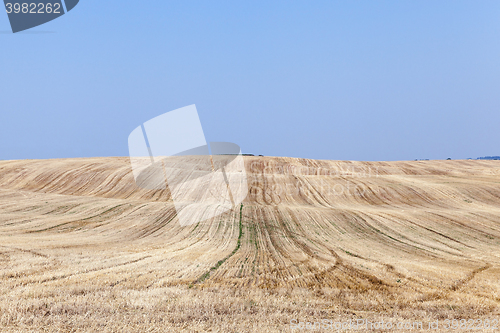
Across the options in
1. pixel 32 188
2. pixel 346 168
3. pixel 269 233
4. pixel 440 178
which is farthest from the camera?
pixel 346 168

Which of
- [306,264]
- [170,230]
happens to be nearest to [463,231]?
[306,264]

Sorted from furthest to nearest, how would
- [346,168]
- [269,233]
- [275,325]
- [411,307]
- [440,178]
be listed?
[346,168], [440,178], [269,233], [411,307], [275,325]

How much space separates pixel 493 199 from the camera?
4153 cm

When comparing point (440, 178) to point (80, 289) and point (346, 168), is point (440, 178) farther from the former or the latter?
point (80, 289)

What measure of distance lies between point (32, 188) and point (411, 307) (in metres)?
49.6

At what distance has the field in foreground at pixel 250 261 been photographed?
30.8ft

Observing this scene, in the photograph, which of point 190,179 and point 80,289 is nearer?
point 80,289

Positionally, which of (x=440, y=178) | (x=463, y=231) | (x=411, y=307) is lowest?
(x=440, y=178)

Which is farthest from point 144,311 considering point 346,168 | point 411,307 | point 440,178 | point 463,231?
point 346,168

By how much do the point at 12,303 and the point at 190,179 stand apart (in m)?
38.9

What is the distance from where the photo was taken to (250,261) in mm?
17609

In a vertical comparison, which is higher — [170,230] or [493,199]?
[170,230]

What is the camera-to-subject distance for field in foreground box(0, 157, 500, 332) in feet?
30.8

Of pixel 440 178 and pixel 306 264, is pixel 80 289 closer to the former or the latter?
pixel 306 264
